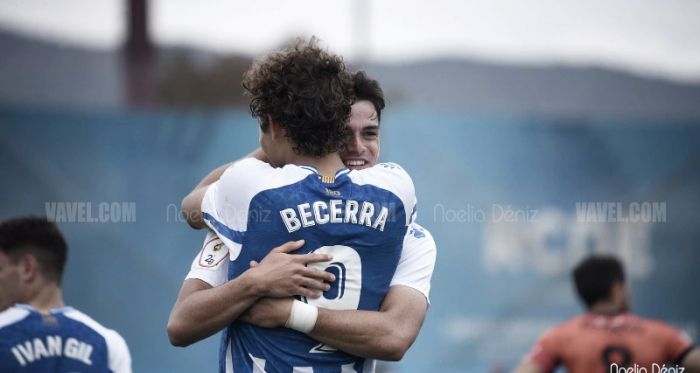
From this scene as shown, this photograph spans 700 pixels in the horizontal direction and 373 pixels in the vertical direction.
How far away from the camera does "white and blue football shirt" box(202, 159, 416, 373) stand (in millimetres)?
2900

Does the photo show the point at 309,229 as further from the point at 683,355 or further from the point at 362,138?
→ the point at 683,355

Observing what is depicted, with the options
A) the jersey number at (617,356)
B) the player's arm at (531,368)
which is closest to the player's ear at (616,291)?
the jersey number at (617,356)

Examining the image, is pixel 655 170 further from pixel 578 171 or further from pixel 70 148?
pixel 70 148

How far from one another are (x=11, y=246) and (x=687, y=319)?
36.0 ft

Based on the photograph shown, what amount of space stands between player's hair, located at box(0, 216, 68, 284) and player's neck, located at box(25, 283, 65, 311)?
0.07 metres

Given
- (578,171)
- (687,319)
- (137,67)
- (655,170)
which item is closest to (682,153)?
(655,170)

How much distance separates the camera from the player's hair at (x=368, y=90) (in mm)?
3818

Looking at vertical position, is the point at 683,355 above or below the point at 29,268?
Answer: below

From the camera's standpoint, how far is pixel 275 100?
117 inches

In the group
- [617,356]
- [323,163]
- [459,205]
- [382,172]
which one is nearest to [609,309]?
[617,356]

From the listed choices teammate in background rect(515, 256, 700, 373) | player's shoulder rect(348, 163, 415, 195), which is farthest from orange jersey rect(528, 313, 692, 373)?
player's shoulder rect(348, 163, 415, 195)

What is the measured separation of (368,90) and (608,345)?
297cm

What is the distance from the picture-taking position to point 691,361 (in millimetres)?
5469

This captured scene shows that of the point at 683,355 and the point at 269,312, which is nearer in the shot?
the point at 269,312
